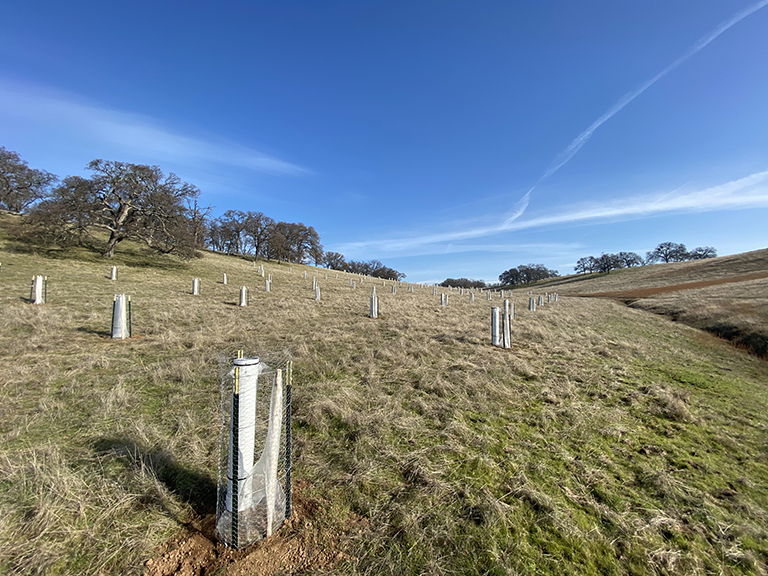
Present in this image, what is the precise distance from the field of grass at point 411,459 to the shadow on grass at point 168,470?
2 centimetres

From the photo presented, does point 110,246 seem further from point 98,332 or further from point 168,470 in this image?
point 168,470

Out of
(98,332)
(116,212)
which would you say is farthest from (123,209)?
(98,332)

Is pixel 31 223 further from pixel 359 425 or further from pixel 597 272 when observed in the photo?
pixel 597 272

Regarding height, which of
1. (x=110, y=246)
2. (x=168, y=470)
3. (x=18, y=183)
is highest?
(x=18, y=183)

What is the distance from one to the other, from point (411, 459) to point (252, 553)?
70.0 inches

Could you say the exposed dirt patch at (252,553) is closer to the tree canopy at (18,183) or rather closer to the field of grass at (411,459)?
the field of grass at (411,459)

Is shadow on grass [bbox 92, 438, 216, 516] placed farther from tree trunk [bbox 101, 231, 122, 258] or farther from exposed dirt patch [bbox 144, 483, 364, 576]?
tree trunk [bbox 101, 231, 122, 258]

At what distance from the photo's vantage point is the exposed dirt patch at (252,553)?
6.96 feet

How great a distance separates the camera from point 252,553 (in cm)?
225

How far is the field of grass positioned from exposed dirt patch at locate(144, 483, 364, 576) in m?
0.02

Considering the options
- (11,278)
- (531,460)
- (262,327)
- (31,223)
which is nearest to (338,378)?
(531,460)

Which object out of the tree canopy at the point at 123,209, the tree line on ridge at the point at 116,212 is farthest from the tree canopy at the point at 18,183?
the tree canopy at the point at 123,209

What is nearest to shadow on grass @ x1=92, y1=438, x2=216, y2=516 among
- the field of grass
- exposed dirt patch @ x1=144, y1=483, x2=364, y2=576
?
the field of grass

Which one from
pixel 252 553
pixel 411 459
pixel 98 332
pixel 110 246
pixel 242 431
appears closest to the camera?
pixel 252 553
